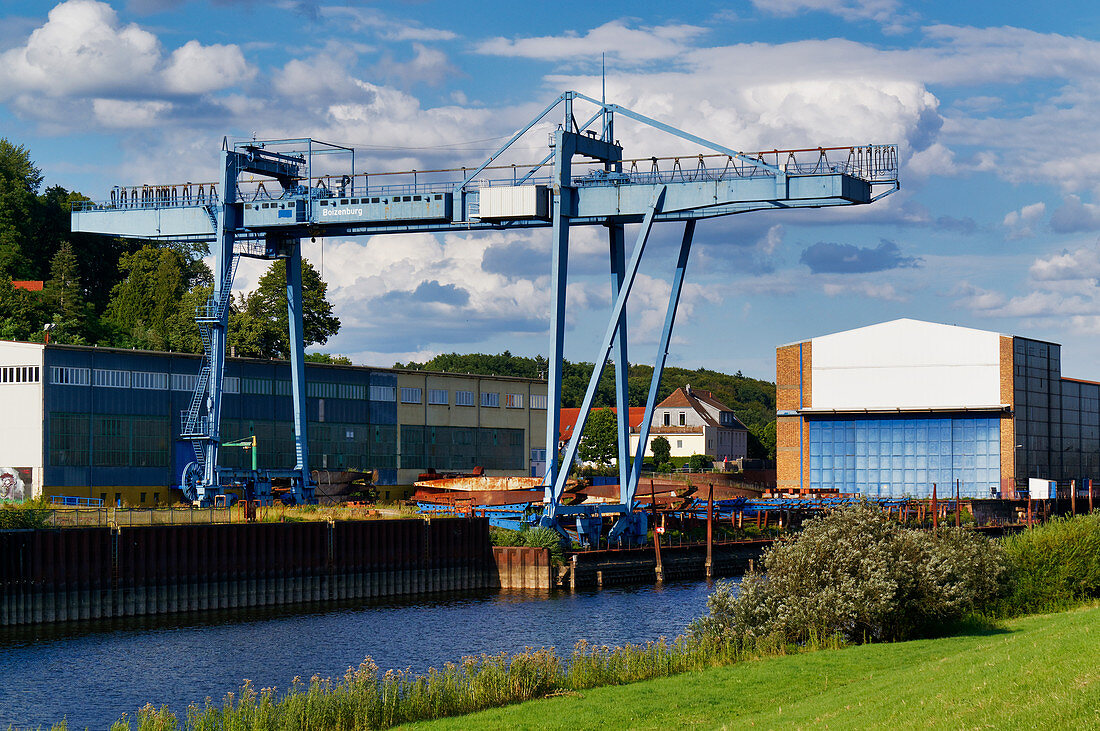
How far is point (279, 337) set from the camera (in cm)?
9300

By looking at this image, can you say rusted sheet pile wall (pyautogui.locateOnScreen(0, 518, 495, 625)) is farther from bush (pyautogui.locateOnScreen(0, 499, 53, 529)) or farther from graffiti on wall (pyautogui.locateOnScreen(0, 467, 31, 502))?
graffiti on wall (pyautogui.locateOnScreen(0, 467, 31, 502))

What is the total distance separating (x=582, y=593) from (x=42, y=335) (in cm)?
3658

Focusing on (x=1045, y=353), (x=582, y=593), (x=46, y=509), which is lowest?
(x=582, y=593)

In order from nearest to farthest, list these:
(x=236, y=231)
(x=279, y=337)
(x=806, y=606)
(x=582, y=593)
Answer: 1. (x=806, y=606)
2. (x=582, y=593)
3. (x=236, y=231)
4. (x=279, y=337)

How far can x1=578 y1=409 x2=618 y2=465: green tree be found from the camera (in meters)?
118

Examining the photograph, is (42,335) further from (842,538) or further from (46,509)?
(842,538)

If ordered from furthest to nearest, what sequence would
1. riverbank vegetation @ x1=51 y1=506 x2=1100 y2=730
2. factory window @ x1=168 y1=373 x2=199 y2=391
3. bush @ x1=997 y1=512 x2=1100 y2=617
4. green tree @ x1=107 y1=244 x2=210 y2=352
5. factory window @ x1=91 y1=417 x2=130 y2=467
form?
green tree @ x1=107 y1=244 x2=210 y2=352, factory window @ x1=168 y1=373 x2=199 y2=391, factory window @ x1=91 y1=417 x2=130 y2=467, bush @ x1=997 y1=512 x2=1100 y2=617, riverbank vegetation @ x1=51 y1=506 x2=1100 y2=730

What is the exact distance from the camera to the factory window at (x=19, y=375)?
193 ft

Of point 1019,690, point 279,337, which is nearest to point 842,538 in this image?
point 1019,690

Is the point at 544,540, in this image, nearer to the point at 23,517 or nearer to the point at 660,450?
the point at 23,517

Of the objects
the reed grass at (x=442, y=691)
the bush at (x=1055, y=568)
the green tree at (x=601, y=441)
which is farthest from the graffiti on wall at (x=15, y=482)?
the green tree at (x=601, y=441)

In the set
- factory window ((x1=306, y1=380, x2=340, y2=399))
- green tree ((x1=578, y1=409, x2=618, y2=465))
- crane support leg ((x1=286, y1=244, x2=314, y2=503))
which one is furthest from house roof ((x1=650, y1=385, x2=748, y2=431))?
crane support leg ((x1=286, y1=244, x2=314, y2=503))

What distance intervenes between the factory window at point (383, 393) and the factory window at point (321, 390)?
287cm

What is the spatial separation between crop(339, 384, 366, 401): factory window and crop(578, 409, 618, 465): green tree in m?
43.3
